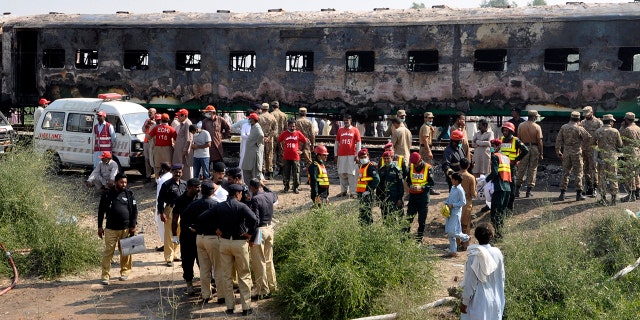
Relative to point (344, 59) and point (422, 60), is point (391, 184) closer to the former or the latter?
point (344, 59)

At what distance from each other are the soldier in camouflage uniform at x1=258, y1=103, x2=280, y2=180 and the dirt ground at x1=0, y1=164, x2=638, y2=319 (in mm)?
3040

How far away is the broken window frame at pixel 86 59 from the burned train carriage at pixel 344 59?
0.03 meters

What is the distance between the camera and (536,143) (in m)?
15.0

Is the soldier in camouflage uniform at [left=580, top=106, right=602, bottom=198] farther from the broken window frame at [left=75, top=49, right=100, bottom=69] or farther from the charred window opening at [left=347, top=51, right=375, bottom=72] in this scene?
the broken window frame at [left=75, top=49, right=100, bottom=69]

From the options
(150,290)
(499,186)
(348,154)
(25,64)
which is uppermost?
(25,64)

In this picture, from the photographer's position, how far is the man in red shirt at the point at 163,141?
15562 mm

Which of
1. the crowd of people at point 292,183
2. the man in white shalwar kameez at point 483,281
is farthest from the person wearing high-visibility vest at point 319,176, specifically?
the man in white shalwar kameez at point 483,281

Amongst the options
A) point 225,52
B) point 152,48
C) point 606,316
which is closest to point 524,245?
point 606,316

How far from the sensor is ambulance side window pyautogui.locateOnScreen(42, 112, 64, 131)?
17.7 meters

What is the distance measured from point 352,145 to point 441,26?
4923mm

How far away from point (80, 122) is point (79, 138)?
339 mm

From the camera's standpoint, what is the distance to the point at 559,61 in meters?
18.6

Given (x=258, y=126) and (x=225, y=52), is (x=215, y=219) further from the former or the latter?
(x=225, y=52)

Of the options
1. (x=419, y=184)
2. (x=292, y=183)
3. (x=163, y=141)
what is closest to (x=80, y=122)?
(x=163, y=141)
